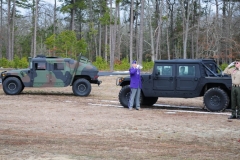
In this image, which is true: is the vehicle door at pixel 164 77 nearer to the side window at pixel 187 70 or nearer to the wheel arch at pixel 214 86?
the side window at pixel 187 70

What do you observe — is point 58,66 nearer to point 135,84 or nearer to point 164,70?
point 135,84

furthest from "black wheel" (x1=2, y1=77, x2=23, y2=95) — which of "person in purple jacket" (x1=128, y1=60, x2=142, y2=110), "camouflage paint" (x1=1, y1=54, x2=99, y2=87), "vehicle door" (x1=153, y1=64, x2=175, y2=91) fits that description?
"vehicle door" (x1=153, y1=64, x2=175, y2=91)

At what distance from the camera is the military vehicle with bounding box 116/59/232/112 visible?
1274 centimetres

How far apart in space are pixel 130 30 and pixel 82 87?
24065 mm

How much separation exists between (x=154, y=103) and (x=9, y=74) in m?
7.08

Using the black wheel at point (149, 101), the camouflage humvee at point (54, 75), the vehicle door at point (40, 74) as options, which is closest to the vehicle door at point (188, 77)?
the black wheel at point (149, 101)

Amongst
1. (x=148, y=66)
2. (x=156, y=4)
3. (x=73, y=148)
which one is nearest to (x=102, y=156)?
(x=73, y=148)

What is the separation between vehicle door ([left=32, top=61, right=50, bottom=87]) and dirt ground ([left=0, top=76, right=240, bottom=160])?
3.15m

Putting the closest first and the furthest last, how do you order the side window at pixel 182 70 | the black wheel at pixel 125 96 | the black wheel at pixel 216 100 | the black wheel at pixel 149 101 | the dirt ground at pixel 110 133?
1. the dirt ground at pixel 110 133
2. the black wheel at pixel 216 100
3. the side window at pixel 182 70
4. the black wheel at pixel 125 96
5. the black wheel at pixel 149 101

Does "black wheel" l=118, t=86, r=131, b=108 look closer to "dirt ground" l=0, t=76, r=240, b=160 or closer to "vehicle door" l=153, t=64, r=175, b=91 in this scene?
"dirt ground" l=0, t=76, r=240, b=160

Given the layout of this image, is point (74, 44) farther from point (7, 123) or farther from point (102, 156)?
point (102, 156)

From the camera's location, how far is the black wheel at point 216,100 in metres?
12.6

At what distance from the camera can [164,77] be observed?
1359cm

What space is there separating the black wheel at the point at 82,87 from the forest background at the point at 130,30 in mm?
17577
